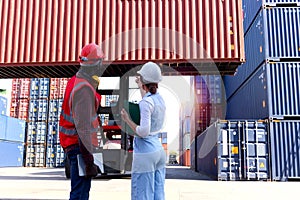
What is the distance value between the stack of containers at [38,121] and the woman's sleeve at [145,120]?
94.2ft

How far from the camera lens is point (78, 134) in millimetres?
2611

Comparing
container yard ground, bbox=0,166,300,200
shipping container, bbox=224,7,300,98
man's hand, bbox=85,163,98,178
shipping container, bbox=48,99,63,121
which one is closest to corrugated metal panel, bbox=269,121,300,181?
container yard ground, bbox=0,166,300,200

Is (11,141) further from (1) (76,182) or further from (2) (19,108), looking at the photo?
(1) (76,182)

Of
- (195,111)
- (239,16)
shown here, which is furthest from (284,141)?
(195,111)

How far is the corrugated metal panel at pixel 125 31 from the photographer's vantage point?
33.9 ft

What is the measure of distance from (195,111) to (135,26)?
1665 cm

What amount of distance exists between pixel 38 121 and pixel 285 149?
23.3 metres

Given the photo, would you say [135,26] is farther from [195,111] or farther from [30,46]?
[195,111]

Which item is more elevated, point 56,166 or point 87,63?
point 87,63

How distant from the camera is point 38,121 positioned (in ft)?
98.0

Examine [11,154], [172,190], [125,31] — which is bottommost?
[11,154]

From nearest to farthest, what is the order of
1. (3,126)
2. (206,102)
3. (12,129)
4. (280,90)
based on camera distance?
(280,90)
(206,102)
(3,126)
(12,129)

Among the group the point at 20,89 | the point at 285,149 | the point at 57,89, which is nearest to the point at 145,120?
the point at 285,149

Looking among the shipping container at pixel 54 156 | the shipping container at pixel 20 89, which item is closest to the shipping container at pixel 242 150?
the shipping container at pixel 54 156
